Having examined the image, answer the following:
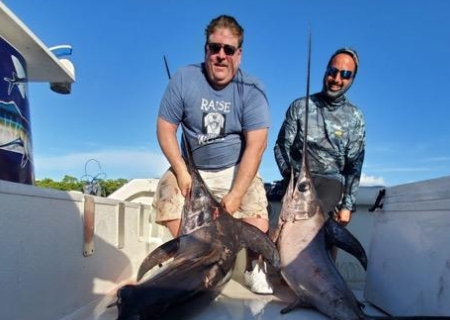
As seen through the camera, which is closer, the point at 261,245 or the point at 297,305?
the point at 297,305

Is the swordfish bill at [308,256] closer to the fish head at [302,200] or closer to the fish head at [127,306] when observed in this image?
the fish head at [302,200]

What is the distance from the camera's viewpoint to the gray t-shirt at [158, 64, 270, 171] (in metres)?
3.31

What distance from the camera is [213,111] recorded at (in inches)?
131

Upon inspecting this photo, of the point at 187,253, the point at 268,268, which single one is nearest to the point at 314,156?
the point at 268,268

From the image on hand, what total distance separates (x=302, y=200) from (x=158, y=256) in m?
1.12

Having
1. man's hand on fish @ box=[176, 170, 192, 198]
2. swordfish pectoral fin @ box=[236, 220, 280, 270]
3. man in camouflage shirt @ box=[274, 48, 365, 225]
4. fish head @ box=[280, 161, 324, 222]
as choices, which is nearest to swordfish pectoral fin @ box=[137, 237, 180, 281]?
swordfish pectoral fin @ box=[236, 220, 280, 270]

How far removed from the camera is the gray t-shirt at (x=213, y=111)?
3.31m

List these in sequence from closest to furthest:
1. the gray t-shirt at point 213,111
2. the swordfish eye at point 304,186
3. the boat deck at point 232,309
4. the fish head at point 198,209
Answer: the boat deck at point 232,309
the fish head at point 198,209
the swordfish eye at point 304,186
the gray t-shirt at point 213,111

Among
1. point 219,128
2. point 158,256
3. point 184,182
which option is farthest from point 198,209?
point 219,128

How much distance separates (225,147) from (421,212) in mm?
1553

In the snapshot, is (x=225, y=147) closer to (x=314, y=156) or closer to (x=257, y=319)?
(x=314, y=156)

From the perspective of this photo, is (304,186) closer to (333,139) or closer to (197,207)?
(333,139)

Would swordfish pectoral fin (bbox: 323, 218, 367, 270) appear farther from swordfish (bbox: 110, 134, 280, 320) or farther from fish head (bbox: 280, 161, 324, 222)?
swordfish (bbox: 110, 134, 280, 320)

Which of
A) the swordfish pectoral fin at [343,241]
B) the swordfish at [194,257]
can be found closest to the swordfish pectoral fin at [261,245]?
the swordfish at [194,257]
